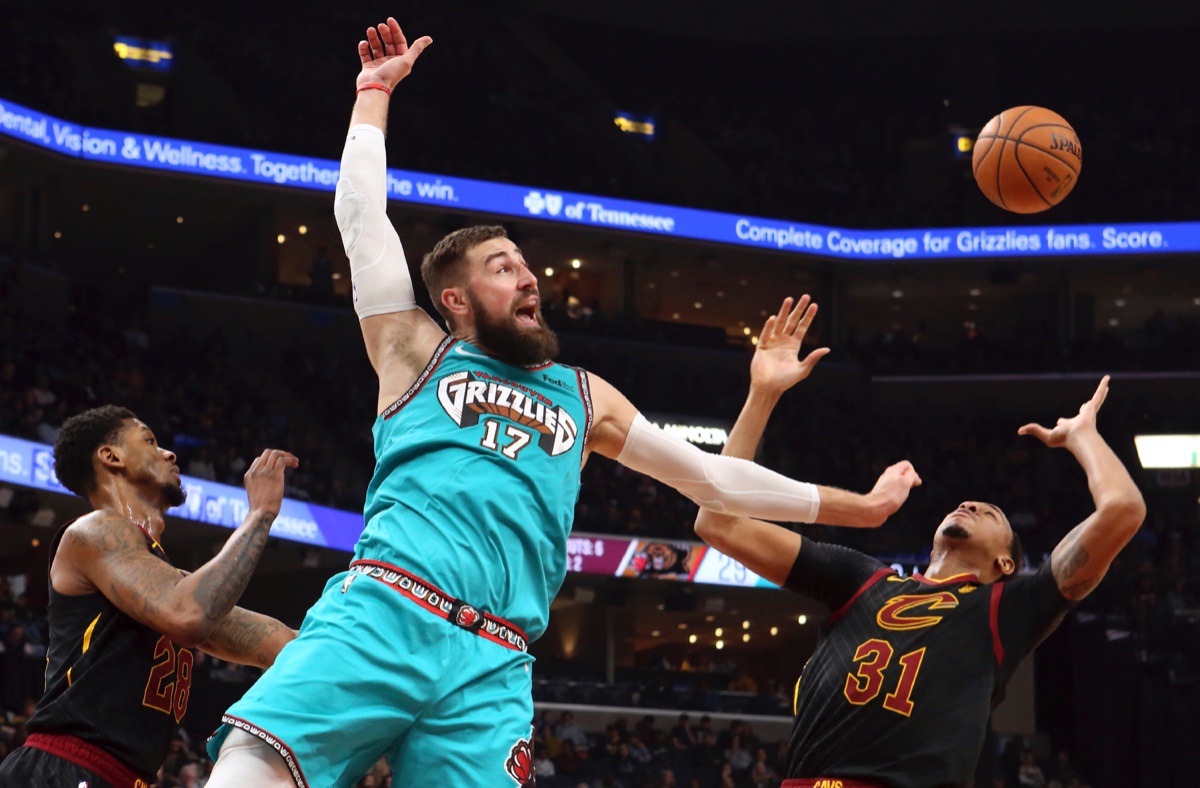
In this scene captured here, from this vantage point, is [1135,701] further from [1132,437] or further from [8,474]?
[8,474]

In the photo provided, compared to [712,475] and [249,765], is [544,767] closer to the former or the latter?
[712,475]

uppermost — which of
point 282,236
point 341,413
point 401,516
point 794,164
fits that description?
point 794,164

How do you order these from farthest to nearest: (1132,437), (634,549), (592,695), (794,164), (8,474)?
1. (794,164)
2. (1132,437)
3. (634,549)
4. (592,695)
5. (8,474)

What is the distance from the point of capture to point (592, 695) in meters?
24.0

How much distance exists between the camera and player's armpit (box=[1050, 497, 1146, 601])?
502 cm

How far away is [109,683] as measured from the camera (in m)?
4.64

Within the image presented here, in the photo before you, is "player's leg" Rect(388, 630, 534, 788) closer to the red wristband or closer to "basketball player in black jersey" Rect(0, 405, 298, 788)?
"basketball player in black jersey" Rect(0, 405, 298, 788)

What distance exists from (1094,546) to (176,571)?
3129 mm

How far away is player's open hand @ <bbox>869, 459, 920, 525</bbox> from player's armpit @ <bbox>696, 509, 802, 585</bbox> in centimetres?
126

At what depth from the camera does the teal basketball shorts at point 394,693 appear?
329 centimetres

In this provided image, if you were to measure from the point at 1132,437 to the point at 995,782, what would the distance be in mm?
10937

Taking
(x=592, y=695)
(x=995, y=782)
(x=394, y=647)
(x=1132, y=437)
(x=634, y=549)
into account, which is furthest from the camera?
(x=1132, y=437)

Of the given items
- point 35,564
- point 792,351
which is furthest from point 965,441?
point 792,351

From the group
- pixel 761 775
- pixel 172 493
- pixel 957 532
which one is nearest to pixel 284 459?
pixel 172 493
